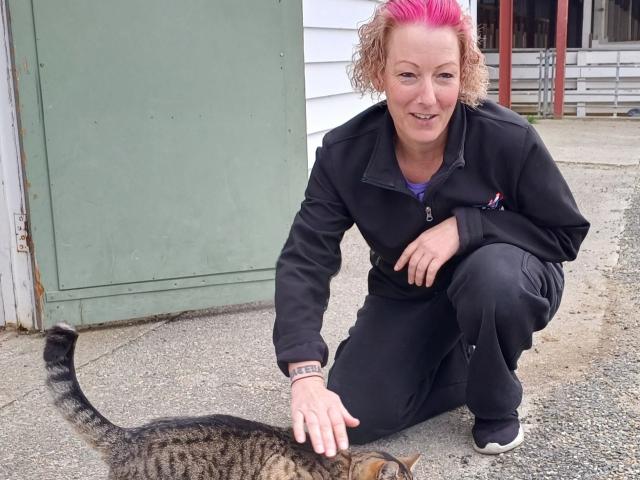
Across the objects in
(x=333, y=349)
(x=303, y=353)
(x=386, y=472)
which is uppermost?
(x=303, y=353)

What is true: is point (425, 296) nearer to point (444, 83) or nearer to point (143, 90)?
point (444, 83)

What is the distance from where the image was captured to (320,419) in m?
2.19

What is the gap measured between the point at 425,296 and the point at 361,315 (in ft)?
0.99

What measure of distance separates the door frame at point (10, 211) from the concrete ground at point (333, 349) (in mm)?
143

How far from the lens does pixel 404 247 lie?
2.87 meters

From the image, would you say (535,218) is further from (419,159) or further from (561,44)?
(561,44)

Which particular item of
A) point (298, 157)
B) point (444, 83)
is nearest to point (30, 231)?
point (298, 157)

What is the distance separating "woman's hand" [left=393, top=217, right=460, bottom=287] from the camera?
8.75 feet

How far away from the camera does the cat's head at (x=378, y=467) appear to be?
227cm

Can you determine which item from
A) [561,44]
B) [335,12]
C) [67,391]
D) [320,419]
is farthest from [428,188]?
[561,44]

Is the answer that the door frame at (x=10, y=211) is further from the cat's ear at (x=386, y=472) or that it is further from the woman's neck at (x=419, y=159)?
the cat's ear at (x=386, y=472)

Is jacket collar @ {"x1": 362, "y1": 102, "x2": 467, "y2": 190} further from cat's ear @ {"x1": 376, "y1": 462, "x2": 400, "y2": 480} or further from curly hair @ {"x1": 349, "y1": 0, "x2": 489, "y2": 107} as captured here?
cat's ear @ {"x1": 376, "y1": 462, "x2": 400, "y2": 480}

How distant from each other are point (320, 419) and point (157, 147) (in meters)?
2.27

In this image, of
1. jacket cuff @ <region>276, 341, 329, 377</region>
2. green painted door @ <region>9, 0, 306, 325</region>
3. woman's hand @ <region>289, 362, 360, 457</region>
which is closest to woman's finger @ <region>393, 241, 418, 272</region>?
jacket cuff @ <region>276, 341, 329, 377</region>
